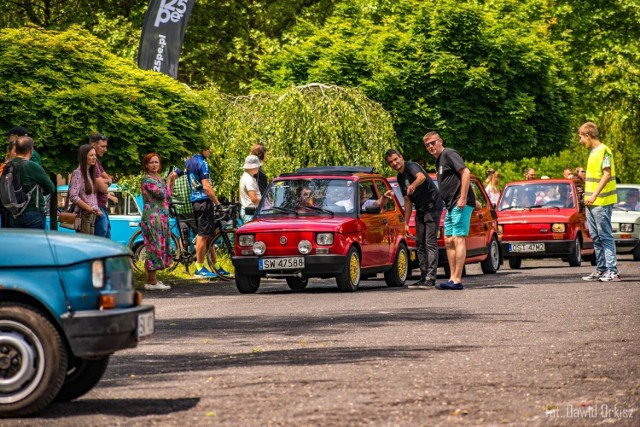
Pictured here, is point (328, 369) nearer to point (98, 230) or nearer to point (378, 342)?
point (378, 342)

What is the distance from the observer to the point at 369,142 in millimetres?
29750

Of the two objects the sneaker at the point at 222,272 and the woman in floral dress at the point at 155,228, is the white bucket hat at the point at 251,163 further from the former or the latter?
the woman in floral dress at the point at 155,228

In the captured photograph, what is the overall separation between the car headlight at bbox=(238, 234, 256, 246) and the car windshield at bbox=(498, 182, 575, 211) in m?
9.79

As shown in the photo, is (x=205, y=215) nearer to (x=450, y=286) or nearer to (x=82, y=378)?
(x=450, y=286)

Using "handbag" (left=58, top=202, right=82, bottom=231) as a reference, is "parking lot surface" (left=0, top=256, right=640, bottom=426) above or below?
below

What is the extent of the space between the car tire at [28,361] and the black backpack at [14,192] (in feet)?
20.8

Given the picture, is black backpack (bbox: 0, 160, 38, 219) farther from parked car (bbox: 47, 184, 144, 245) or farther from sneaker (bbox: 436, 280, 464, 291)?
parked car (bbox: 47, 184, 144, 245)

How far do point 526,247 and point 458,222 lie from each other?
788 cm

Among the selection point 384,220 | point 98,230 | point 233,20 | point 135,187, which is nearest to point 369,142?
point 135,187

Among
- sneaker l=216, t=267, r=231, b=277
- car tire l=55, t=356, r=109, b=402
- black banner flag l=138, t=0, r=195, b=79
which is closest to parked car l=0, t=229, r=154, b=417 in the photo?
car tire l=55, t=356, r=109, b=402

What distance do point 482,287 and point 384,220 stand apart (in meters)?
1.68

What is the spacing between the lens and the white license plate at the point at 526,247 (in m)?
25.7

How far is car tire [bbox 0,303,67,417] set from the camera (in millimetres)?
7762

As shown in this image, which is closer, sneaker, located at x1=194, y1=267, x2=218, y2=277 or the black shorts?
the black shorts
